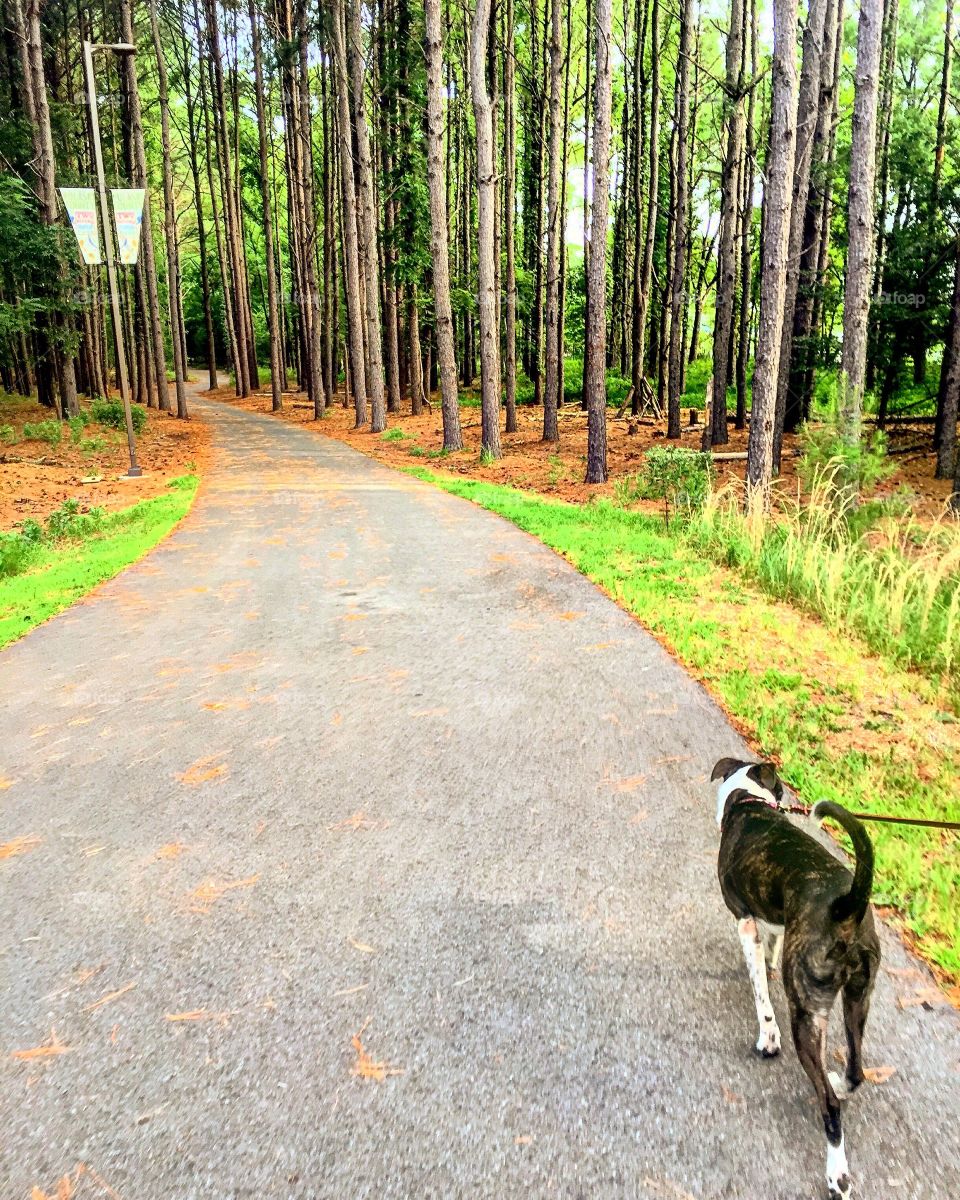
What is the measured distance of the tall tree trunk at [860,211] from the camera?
10805 millimetres

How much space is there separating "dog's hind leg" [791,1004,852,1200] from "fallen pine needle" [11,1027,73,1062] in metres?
2.15

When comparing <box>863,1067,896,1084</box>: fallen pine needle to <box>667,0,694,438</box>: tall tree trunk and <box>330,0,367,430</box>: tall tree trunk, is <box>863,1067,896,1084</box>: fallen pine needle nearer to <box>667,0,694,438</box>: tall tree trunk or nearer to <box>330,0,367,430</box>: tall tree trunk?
<box>667,0,694,438</box>: tall tree trunk

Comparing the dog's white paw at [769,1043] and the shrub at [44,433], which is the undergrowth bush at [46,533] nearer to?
the shrub at [44,433]

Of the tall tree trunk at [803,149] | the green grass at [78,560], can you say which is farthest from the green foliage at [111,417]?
the tall tree trunk at [803,149]

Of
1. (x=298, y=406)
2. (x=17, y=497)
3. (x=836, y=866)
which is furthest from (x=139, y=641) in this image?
(x=298, y=406)

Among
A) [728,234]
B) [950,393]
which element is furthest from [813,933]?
[728,234]

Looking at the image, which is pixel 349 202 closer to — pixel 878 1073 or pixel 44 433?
pixel 44 433

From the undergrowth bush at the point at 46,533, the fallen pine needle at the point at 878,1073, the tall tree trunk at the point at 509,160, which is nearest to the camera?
the fallen pine needle at the point at 878,1073

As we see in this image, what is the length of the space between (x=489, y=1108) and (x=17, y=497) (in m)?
15.0

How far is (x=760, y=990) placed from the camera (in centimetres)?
229

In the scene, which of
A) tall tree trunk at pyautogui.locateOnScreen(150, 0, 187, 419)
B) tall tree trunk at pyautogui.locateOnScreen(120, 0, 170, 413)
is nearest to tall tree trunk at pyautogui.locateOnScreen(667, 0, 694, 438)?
tall tree trunk at pyautogui.locateOnScreen(120, 0, 170, 413)

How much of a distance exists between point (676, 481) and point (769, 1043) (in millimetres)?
10623

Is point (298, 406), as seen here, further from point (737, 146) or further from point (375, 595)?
point (375, 595)

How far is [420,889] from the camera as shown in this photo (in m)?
3.05
